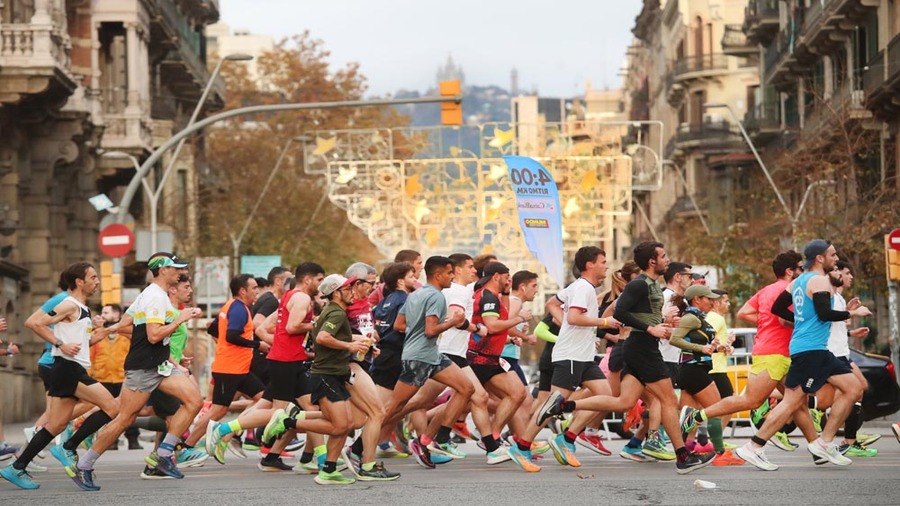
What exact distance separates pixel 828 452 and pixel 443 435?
3.81 metres

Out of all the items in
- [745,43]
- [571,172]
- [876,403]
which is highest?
[745,43]

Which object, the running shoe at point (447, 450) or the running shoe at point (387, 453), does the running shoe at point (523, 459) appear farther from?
the running shoe at point (387, 453)

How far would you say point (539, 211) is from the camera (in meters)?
22.9

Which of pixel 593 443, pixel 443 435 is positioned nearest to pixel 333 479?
pixel 443 435

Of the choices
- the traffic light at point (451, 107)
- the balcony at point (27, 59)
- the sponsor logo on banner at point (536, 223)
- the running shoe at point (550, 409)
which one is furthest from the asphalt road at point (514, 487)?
the balcony at point (27, 59)

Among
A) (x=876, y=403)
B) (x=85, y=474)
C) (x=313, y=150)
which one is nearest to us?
(x=85, y=474)

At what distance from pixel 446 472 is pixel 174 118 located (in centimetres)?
4021

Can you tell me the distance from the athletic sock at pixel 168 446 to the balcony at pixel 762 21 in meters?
50.6

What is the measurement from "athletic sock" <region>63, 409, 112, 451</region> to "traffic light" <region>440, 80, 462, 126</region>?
16186 millimetres

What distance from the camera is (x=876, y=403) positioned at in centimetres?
2445

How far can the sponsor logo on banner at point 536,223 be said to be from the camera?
22.6 metres

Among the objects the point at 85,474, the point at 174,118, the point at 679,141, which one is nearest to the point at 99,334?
the point at 85,474

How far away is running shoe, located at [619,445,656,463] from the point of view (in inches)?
695

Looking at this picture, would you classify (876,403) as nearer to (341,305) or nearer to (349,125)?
(341,305)
